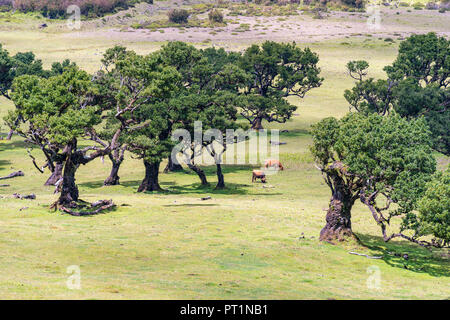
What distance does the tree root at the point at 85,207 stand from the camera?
135 feet

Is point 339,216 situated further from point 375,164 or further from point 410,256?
point 410,256

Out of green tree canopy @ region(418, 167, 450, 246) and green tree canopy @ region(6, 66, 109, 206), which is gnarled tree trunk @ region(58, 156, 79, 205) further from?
green tree canopy @ region(418, 167, 450, 246)

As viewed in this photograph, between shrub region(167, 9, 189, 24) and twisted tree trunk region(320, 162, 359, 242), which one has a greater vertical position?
shrub region(167, 9, 189, 24)

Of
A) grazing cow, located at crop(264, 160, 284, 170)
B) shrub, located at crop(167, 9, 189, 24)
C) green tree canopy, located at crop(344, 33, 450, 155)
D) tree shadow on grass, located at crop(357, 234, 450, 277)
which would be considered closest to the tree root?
tree shadow on grass, located at crop(357, 234, 450, 277)

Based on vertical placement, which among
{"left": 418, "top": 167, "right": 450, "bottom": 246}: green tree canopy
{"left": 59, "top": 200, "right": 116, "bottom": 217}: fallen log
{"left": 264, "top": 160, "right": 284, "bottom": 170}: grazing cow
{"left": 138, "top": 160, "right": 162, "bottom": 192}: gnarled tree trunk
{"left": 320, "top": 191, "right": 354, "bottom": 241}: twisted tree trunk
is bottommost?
{"left": 264, "top": 160, "right": 284, "bottom": 170}: grazing cow

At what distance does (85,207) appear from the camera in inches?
1709

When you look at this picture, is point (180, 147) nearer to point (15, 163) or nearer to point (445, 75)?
point (15, 163)

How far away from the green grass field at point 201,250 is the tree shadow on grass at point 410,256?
12cm

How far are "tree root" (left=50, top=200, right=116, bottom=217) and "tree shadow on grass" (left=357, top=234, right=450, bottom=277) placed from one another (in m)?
18.1

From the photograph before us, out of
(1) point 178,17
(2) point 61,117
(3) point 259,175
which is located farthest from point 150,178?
(1) point 178,17

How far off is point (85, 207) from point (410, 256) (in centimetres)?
2290

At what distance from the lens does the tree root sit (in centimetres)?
4119

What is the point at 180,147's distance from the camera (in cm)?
5625

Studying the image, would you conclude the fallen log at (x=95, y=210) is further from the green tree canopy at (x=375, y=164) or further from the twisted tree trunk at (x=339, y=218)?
the twisted tree trunk at (x=339, y=218)
